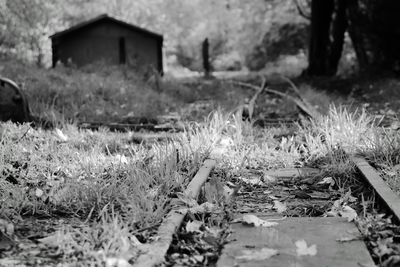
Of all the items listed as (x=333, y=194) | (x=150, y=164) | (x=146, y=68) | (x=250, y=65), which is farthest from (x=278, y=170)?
(x=250, y=65)

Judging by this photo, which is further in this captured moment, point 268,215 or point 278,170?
point 278,170

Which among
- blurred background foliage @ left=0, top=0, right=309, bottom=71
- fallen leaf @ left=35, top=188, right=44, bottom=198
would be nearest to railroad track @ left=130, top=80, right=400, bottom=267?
fallen leaf @ left=35, top=188, right=44, bottom=198

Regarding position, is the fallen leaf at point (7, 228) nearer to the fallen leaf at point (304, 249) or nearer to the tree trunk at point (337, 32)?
the fallen leaf at point (304, 249)

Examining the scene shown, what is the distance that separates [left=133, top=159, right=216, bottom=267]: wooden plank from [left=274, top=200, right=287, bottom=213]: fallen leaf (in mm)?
477

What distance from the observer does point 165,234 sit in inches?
97.2

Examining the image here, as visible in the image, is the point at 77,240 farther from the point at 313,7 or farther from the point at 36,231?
the point at 313,7

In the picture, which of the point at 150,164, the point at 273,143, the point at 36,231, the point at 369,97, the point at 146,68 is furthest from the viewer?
the point at 146,68

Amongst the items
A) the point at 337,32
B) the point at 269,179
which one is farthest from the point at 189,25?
the point at 269,179

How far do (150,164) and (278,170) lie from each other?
1103 millimetres

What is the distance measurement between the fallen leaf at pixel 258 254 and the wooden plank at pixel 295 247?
1cm

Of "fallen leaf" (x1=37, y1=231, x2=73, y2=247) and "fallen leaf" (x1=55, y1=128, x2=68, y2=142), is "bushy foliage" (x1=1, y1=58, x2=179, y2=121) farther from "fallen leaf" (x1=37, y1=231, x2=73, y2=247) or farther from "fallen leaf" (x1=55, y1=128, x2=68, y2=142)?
"fallen leaf" (x1=37, y1=231, x2=73, y2=247)

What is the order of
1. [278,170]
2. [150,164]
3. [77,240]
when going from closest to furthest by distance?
[77,240] < [150,164] < [278,170]

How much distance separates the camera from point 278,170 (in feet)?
14.3

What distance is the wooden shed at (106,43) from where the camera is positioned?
2005 cm
